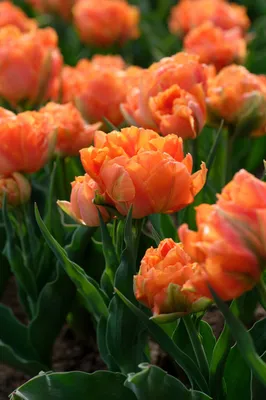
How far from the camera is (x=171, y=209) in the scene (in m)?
1.03

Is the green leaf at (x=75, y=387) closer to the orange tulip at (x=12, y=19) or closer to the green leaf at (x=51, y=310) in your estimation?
the green leaf at (x=51, y=310)

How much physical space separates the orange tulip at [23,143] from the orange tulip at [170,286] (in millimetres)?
405

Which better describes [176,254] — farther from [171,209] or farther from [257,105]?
[257,105]

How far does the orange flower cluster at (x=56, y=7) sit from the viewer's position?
128 inches

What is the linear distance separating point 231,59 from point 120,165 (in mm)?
1192

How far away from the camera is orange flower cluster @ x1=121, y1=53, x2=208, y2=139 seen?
1346 mm

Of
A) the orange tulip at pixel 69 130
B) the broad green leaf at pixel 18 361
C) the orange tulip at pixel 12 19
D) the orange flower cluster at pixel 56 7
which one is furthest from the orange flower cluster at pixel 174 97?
the orange flower cluster at pixel 56 7

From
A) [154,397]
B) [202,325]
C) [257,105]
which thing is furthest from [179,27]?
[154,397]

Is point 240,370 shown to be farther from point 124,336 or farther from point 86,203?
point 86,203

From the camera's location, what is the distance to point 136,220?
109cm

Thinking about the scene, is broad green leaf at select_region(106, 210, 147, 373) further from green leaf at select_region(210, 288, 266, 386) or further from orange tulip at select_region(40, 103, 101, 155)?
orange tulip at select_region(40, 103, 101, 155)

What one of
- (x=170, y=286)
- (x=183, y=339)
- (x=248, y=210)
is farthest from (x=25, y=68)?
(x=248, y=210)

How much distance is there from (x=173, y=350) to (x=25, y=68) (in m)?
0.97

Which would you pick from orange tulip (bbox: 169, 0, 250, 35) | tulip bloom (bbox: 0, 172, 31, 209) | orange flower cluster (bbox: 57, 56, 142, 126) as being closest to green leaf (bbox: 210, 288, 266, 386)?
tulip bloom (bbox: 0, 172, 31, 209)
